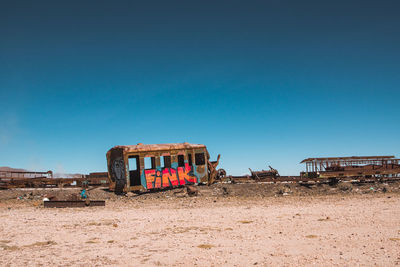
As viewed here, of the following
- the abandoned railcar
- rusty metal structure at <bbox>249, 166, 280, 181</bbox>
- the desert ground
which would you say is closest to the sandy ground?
the desert ground

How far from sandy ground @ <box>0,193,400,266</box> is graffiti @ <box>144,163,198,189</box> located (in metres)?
7.93

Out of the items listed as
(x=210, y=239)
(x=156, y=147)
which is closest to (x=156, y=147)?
(x=156, y=147)

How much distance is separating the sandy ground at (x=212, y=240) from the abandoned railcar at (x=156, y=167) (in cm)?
789

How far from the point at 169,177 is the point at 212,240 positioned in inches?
486

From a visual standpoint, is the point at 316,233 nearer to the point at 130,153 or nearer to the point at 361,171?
the point at 130,153

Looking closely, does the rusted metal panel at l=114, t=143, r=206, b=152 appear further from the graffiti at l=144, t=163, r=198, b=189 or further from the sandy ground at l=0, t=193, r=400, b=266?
the sandy ground at l=0, t=193, r=400, b=266

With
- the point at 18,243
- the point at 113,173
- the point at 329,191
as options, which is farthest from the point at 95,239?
the point at 329,191

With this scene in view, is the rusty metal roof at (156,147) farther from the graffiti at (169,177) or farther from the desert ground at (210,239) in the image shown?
the desert ground at (210,239)

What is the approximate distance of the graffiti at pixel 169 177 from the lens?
18.2 meters

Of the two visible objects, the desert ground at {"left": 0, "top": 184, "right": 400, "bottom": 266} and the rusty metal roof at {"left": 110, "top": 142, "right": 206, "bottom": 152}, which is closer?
the desert ground at {"left": 0, "top": 184, "right": 400, "bottom": 266}

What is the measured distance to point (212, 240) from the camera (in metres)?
6.56

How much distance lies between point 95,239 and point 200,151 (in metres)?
13.3

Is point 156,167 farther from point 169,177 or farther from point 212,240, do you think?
point 212,240

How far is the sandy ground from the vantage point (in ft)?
16.8
